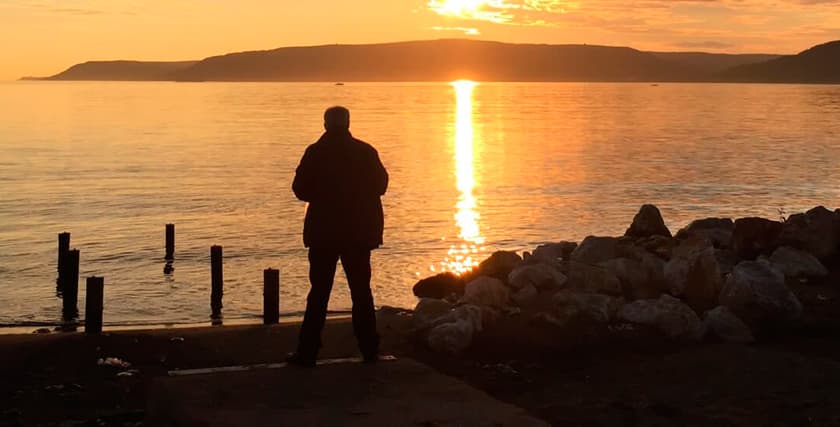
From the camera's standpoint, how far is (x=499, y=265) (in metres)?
18.2

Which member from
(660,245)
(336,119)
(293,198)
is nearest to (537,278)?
(660,245)

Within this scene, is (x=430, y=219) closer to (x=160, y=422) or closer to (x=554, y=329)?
(x=554, y=329)

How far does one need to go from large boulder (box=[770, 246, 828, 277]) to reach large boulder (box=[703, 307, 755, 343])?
3.69m

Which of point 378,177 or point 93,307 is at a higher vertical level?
point 378,177

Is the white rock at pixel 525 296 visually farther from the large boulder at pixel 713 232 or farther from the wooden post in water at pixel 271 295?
the large boulder at pixel 713 232

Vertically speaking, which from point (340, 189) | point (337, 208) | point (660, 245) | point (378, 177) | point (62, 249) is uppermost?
point (378, 177)

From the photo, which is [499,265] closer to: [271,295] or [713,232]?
[271,295]

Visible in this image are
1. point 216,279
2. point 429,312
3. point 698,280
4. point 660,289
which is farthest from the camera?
point 216,279

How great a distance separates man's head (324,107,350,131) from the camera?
8.77 m

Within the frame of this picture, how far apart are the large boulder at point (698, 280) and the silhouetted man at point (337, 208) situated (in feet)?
20.9

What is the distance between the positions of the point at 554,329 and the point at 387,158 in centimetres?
4766

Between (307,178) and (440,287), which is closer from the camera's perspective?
(307,178)

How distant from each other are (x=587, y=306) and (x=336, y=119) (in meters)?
5.39

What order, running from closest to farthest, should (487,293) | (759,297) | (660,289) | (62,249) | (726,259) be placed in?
1. (759,297)
2. (487,293)
3. (660,289)
4. (726,259)
5. (62,249)
